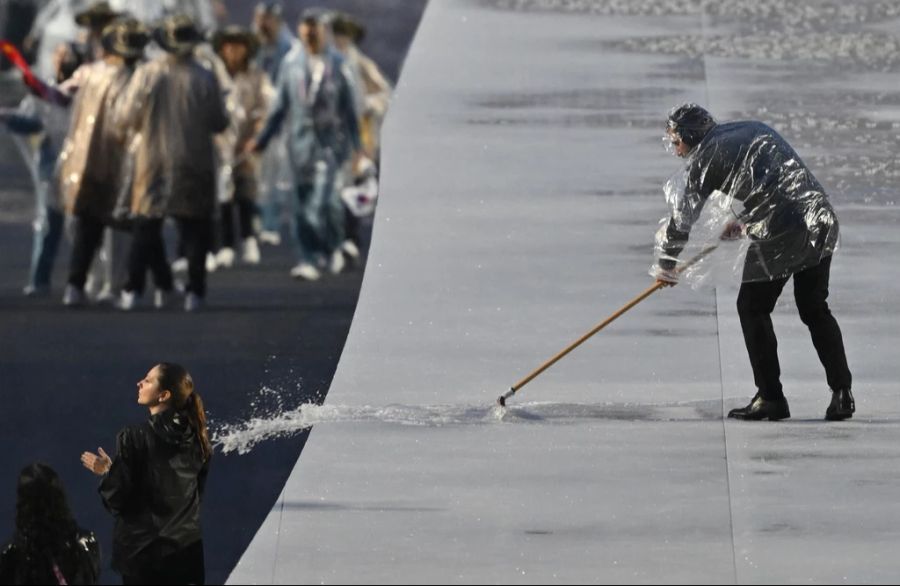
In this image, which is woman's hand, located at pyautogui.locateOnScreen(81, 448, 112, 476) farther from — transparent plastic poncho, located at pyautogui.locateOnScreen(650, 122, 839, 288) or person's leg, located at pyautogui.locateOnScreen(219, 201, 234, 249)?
person's leg, located at pyautogui.locateOnScreen(219, 201, 234, 249)

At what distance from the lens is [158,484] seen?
805 centimetres

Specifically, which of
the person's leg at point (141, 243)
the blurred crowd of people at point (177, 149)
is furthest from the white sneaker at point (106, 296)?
the person's leg at point (141, 243)

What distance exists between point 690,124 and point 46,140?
262 inches

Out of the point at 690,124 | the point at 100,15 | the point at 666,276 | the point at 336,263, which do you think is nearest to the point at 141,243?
the point at 100,15

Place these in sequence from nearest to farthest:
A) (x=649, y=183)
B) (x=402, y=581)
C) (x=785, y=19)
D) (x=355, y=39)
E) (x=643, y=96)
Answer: (x=402, y=581)
(x=649, y=183)
(x=643, y=96)
(x=785, y=19)
(x=355, y=39)

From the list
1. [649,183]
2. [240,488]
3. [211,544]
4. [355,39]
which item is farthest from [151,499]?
[355,39]

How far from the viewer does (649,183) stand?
12844 millimetres

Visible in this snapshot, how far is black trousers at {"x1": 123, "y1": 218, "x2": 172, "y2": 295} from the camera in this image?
15172 millimetres

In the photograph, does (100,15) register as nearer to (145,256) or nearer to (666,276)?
(145,256)

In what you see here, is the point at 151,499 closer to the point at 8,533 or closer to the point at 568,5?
the point at 8,533

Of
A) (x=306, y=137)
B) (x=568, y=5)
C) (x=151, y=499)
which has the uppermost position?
(x=151, y=499)

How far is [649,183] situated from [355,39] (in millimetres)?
5504

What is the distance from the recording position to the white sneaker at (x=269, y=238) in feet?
62.4

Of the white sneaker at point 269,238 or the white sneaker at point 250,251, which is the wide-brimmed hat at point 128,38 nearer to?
the white sneaker at point 250,251
